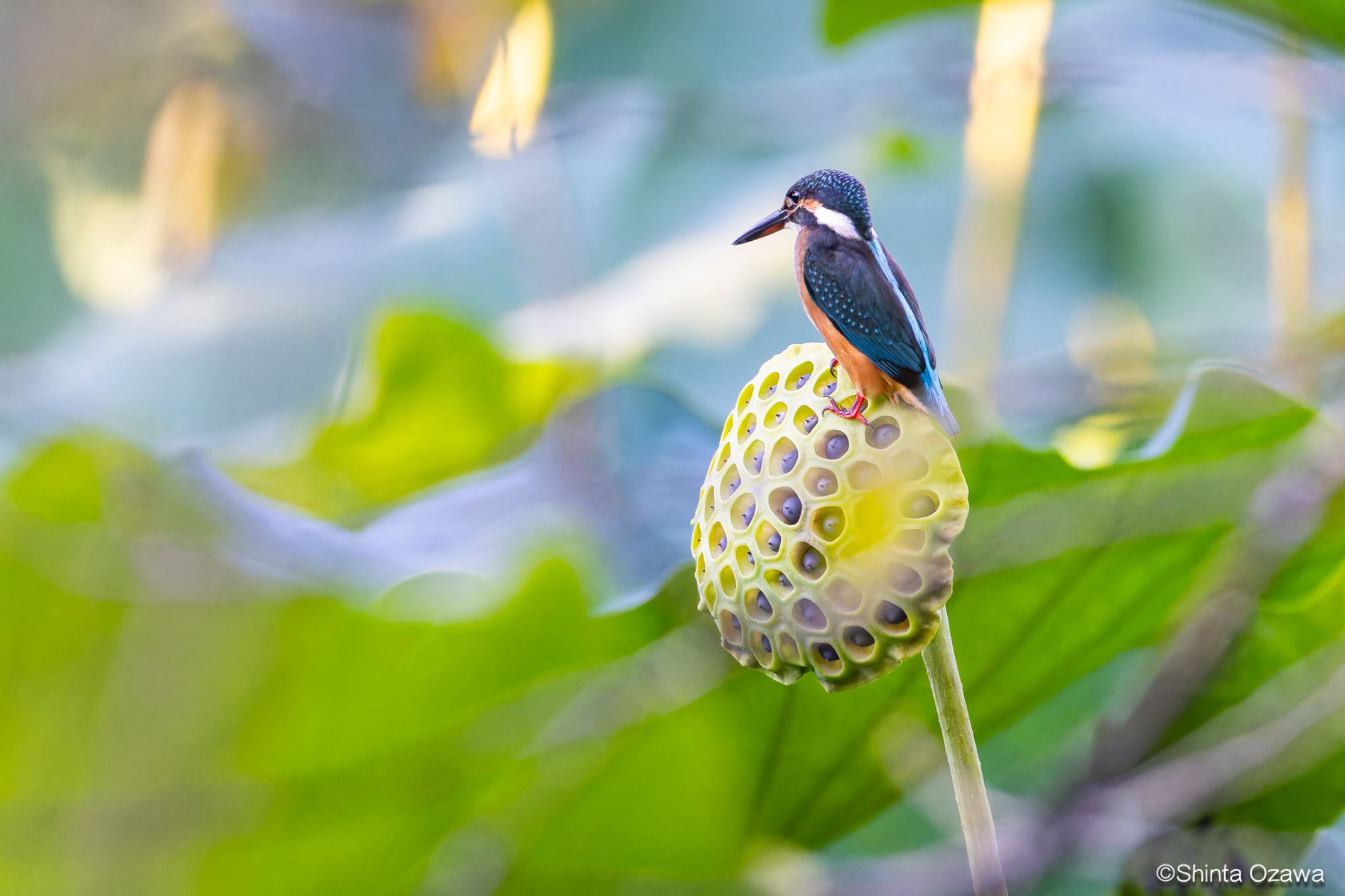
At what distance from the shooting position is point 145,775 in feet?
0.52

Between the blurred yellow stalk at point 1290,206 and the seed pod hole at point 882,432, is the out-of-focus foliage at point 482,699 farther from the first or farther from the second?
the blurred yellow stalk at point 1290,206

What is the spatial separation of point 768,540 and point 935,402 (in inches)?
1.2

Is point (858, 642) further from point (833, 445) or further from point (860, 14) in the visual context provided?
point (860, 14)

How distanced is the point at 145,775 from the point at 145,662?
17mm

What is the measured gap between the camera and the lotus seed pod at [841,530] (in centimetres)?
14

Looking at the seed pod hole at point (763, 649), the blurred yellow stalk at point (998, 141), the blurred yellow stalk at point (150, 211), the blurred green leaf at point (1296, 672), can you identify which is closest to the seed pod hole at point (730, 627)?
the seed pod hole at point (763, 649)

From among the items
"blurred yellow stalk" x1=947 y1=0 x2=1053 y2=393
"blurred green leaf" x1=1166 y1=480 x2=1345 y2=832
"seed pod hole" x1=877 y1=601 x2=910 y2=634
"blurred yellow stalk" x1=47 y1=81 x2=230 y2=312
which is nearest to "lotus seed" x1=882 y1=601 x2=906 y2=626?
"seed pod hole" x1=877 y1=601 x2=910 y2=634

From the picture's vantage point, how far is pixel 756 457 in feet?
0.48

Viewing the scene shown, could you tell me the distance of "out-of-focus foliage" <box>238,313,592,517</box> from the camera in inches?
12.1

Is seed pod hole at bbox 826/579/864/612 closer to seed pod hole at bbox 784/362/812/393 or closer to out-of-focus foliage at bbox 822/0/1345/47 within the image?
seed pod hole at bbox 784/362/812/393

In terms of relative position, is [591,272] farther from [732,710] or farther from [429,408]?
[732,710]

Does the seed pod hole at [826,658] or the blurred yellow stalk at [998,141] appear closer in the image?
the seed pod hole at [826,658]

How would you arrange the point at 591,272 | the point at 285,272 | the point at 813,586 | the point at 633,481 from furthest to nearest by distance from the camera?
the point at 285,272 < the point at 591,272 < the point at 633,481 < the point at 813,586

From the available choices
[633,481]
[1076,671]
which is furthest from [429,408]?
[1076,671]
